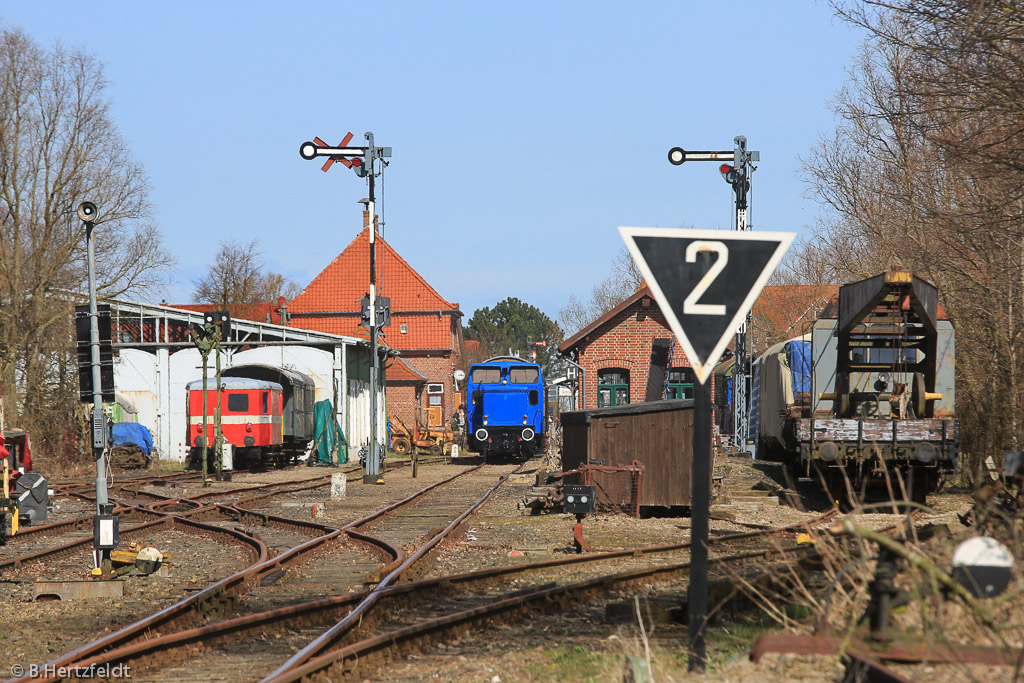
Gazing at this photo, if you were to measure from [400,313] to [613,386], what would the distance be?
3401 centimetres

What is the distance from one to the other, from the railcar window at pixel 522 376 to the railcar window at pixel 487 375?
17.8 inches

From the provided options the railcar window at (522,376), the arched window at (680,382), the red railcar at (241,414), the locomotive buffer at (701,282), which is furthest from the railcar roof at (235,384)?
the locomotive buffer at (701,282)

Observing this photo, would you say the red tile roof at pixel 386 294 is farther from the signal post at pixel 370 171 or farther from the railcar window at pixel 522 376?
the signal post at pixel 370 171

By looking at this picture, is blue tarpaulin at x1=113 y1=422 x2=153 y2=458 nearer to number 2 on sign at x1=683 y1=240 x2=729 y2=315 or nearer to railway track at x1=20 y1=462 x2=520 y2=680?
railway track at x1=20 y1=462 x2=520 y2=680

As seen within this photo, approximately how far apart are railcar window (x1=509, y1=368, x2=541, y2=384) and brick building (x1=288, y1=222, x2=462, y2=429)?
93.4 ft

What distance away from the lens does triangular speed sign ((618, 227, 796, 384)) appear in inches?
194

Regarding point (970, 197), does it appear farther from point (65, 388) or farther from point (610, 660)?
point (65, 388)

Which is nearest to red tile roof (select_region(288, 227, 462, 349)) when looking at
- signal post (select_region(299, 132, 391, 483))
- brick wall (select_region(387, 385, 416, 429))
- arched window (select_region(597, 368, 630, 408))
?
brick wall (select_region(387, 385, 416, 429))

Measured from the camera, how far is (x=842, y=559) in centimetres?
563

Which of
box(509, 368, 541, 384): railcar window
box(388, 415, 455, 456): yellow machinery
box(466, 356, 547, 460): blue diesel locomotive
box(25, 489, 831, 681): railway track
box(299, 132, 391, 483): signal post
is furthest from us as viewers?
box(388, 415, 455, 456): yellow machinery

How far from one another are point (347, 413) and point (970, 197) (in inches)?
978

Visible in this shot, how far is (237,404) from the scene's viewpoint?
109 ft

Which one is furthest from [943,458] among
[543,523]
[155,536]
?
[155,536]

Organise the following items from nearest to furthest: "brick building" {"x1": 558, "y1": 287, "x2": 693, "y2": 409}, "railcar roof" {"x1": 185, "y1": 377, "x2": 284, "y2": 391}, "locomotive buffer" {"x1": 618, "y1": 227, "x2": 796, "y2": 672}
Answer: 1. "locomotive buffer" {"x1": 618, "y1": 227, "x2": 796, "y2": 672}
2. "railcar roof" {"x1": 185, "y1": 377, "x2": 284, "y2": 391}
3. "brick building" {"x1": 558, "y1": 287, "x2": 693, "y2": 409}
